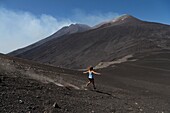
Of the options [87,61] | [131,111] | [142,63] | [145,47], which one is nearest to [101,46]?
[87,61]

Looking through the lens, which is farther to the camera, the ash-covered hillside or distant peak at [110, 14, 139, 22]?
distant peak at [110, 14, 139, 22]

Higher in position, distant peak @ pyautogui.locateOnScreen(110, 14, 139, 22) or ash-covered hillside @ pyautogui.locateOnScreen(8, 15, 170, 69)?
distant peak @ pyautogui.locateOnScreen(110, 14, 139, 22)

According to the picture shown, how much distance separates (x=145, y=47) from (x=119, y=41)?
16.4 metres

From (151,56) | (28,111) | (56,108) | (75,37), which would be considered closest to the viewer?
(28,111)

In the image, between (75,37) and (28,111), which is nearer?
(28,111)

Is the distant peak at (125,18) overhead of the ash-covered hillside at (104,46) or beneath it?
overhead

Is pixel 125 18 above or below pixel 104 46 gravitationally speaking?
above

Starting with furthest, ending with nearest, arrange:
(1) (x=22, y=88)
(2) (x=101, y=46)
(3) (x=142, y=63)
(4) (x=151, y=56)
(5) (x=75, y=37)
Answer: (5) (x=75, y=37)
(2) (x=101, y=46)
(4) (x=151, y=56)
(3) (x=142, y=63)
(1) (x=22, y=88)

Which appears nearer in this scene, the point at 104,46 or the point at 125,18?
the point at 104,46

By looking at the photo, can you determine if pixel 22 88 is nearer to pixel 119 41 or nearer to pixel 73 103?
pixel 73 103

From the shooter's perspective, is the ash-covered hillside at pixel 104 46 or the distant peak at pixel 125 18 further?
the distant peak at pixel 125 18

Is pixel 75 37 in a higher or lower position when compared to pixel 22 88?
higher

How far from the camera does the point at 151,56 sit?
49.5 metres

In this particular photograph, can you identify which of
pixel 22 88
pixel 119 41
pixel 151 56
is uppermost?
pixel 119 41
